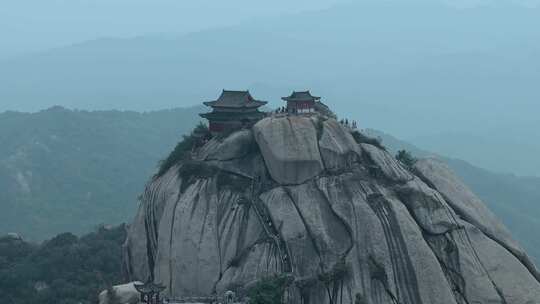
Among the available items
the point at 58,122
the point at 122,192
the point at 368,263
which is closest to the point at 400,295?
the point at 368,263

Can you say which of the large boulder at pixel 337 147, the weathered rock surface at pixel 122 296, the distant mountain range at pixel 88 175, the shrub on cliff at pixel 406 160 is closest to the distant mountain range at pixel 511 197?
the distant mountain range at pixel 88 175

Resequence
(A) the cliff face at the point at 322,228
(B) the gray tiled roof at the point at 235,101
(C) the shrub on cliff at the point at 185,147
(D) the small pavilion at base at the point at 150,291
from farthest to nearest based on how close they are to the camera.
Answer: (C) the shrub on cliff at the point at 185,147
(B) the gray tiled roof at the point at 235,101
(A) the cliff face at the point at 322,228
(D) the small pavilion at base at the point at 150,291

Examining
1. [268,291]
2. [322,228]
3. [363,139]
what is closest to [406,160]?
[363,139]

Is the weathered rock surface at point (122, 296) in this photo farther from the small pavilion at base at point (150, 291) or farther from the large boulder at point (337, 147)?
the large boulder at point (337, 147)

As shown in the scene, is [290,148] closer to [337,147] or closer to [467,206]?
[337,147]

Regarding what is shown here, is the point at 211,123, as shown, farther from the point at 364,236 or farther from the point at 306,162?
the point at 364,236

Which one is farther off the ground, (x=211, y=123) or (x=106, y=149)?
(x=211, y=123)

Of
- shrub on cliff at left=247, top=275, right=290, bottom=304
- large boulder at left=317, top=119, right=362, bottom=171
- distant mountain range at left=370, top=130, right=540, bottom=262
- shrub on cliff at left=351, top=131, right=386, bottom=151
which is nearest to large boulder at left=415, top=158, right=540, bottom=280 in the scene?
shrub on cliff at left=351, top=131, right=386, bottom=151
